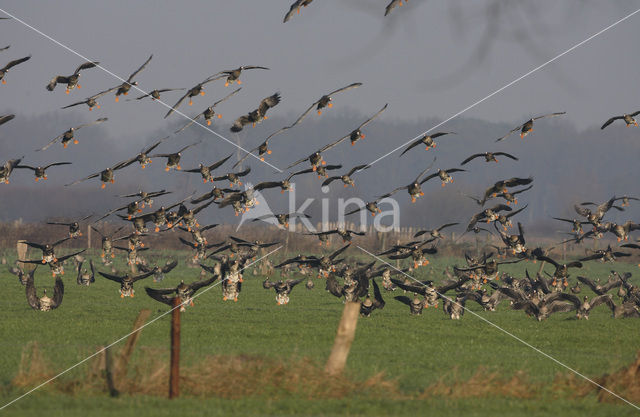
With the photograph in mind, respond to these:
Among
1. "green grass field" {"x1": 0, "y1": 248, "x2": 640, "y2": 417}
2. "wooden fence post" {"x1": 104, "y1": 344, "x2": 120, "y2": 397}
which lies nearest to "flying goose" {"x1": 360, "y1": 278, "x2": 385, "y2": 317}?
"green grass field" {"x1": 0, "y1": 248, "x2": 640, "y2": 417}

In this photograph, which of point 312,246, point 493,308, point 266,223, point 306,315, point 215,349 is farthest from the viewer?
point 266,223

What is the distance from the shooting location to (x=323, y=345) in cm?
2780

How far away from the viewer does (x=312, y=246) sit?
301 ft

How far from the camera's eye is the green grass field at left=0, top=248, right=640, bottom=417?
17359 millimetres

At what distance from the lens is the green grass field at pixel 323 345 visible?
1736 centimetres

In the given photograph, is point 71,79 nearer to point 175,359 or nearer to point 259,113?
point 259,113

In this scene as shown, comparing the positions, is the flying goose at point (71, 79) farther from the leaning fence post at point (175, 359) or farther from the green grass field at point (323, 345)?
the leaning fence post at point (175, 359)

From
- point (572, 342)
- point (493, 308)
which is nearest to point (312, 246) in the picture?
point (493, 308)

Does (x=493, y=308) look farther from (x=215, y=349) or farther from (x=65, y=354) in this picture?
(x=65, y=354)

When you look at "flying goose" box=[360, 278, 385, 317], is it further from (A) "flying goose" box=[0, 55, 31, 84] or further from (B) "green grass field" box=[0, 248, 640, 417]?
(A) "flying goose" box=[0, 55, 31, 84]

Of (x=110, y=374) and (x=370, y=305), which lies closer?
(x=110, y=374)

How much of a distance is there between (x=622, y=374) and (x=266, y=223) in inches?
6082

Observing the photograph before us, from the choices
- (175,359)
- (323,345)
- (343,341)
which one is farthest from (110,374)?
(323,345)

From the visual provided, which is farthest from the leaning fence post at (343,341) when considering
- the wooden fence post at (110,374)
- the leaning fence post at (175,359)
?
the wooden fence post at (110,374)
